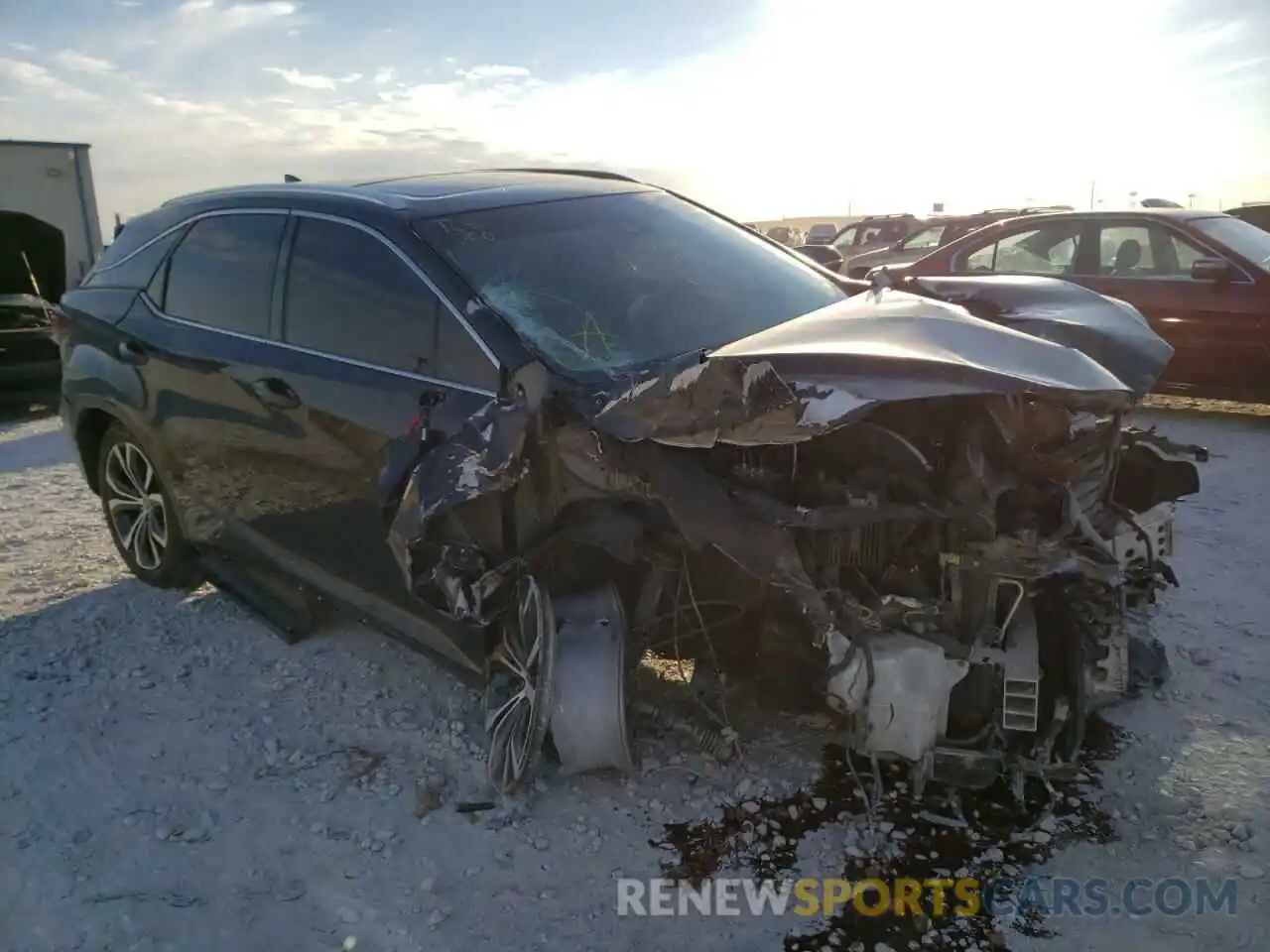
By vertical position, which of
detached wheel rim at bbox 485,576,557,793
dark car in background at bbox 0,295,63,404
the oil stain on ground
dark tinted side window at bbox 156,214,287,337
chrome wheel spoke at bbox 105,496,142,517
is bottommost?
the oil stain on ground

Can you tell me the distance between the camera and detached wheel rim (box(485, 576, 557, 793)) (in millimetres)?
2918

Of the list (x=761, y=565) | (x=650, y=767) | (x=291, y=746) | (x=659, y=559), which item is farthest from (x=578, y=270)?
(x=291, y=746)

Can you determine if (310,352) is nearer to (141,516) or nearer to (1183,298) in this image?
(141,516)

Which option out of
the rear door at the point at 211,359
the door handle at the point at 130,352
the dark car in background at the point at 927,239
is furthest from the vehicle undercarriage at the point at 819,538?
the dark car in background at the point at 927,239

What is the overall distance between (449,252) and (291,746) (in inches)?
67.7

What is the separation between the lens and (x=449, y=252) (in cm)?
331

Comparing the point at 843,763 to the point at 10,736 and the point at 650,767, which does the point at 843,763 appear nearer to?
the point at 650,767

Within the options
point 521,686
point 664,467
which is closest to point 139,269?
point 521,686

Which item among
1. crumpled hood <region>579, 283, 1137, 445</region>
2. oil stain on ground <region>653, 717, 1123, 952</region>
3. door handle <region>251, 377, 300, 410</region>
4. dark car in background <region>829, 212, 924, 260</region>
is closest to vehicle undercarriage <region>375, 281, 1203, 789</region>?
crumpled hood <region>579, 283, 1137, 445</region>

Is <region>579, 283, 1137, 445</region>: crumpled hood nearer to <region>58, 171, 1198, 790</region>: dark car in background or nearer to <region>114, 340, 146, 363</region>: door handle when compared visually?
<region>58, 171, 1198, 790</region>: dark car in background

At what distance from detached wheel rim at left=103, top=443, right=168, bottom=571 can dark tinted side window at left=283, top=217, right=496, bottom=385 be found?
A: 134 centimetres

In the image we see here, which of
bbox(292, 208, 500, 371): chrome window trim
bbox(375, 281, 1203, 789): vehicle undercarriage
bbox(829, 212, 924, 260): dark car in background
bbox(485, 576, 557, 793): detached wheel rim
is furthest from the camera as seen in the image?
bbox(829, 212, 924, 260): dark car in background

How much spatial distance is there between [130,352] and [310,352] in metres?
1.32

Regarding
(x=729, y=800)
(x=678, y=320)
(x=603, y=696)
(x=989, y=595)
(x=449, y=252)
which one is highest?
(x=449, y=252)
